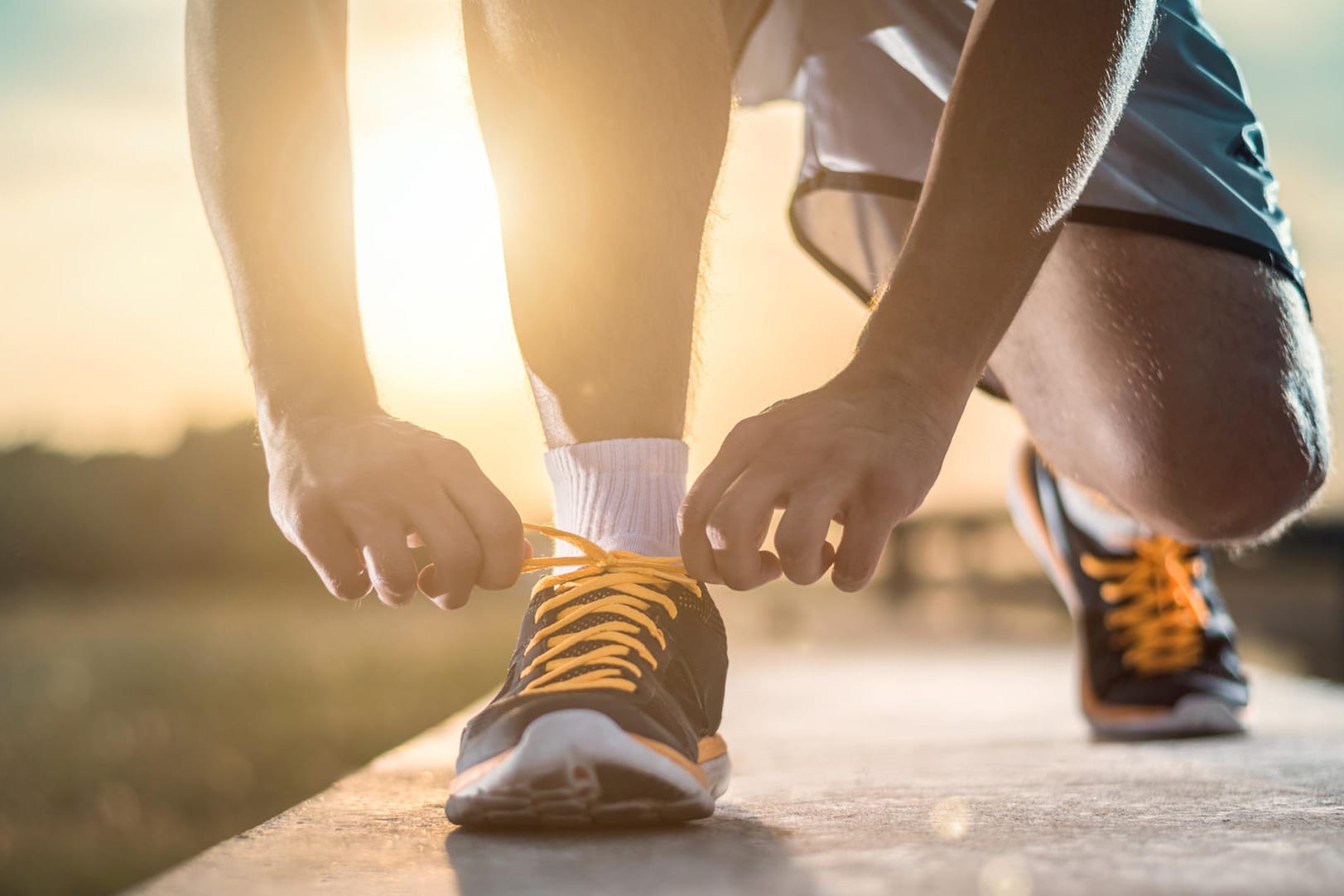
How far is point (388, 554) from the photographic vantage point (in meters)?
0.83

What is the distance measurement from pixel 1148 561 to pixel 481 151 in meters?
1.30

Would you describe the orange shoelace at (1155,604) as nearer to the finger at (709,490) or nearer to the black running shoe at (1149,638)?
the black running shoe at (1149,638)

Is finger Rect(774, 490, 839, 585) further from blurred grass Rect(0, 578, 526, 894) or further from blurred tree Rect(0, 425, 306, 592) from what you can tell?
blurred tree Rect(0, 425, 306, 592)

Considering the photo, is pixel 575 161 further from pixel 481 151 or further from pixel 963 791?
pixel 963 791

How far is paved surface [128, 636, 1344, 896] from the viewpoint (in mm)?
686

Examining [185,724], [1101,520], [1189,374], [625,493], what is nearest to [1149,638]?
[1101,520]

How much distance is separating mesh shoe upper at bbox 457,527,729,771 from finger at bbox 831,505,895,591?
0.63 ft

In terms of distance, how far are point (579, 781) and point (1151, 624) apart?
1.34m

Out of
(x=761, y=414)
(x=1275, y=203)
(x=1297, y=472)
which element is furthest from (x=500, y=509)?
(x=1275, y=203)

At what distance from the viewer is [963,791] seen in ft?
3.62

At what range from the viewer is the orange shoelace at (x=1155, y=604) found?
5.96 ft

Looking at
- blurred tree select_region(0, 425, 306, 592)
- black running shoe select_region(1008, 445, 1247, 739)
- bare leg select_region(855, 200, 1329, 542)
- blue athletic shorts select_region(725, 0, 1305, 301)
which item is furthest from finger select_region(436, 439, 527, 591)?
blurred tree select_region(0, 425, 306, 592)

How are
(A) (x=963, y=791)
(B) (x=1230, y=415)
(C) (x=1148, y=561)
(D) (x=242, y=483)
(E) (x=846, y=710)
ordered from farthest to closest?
(D) (x=242, y=483), (E) (x=846, y=710), (C) (x=1148, y=561), (B) (x=1230, y=415), (A) (x=963, y=791)

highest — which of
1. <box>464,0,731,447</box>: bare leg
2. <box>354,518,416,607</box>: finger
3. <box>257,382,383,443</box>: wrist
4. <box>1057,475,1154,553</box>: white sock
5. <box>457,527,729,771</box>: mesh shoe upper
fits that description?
<box>464,0,731,447</box>: bare leg
